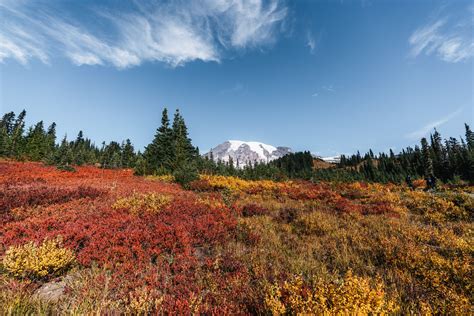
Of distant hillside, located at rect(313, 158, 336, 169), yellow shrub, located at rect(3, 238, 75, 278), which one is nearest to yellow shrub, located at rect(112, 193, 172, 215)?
yellow shrub, located at rect(3, 238, 75, 278)

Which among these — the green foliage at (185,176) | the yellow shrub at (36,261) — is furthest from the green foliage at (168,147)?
the yellow shrub at (36,261)

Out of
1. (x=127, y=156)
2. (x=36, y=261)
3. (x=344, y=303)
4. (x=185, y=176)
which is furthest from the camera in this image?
(x=127, y=156)

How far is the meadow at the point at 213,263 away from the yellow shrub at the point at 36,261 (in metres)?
0.02

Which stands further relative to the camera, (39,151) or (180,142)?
(39,151)

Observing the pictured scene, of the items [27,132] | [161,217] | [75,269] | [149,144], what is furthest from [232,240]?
[27,132]

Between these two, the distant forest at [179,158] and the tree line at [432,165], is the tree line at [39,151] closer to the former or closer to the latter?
the distant forest at [179,158]

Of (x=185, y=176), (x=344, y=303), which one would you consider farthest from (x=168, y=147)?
(x=344, y=303)

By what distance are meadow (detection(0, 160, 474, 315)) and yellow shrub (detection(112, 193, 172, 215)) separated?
0.07 meters

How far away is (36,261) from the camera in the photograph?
430cm

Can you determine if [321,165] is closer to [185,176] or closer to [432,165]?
[432,165]

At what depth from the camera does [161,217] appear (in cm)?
795

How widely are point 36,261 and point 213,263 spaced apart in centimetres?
368

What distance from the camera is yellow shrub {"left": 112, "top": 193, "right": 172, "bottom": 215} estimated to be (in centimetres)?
843

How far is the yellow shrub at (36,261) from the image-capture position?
4.20 metres
